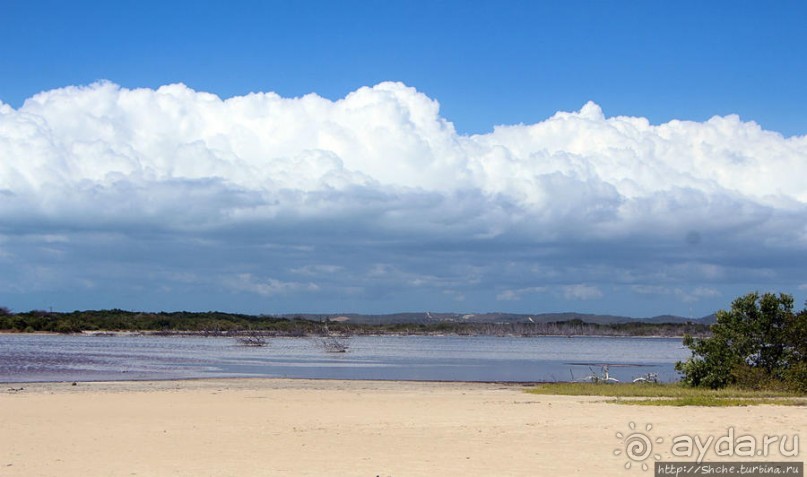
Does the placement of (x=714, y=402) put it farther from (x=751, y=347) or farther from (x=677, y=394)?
(x=751, y=347)

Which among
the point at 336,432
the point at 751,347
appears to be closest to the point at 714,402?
the point at 751,347

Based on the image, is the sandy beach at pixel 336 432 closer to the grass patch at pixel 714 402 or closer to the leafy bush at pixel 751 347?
the grass patch at pixel 714 402

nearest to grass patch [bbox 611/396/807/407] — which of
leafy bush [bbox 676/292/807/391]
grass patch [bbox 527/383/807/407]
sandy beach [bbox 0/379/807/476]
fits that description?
grass patch [bbox 527/383/807/407]

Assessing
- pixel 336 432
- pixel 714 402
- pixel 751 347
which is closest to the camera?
pixel 336 432

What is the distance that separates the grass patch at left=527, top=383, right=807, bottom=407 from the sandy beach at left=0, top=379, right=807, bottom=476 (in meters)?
1.49

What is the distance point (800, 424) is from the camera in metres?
19.7

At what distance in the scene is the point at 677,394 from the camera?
97.3 feet

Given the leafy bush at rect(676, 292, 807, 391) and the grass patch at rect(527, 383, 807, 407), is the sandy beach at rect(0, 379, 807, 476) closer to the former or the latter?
the grass patch at rect(527, 383, 807, 407)

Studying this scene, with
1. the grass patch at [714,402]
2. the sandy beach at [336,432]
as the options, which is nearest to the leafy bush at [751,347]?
the grass patch at [714,402]

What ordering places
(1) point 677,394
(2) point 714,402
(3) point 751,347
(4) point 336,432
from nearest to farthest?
(4) point 336,432 < (2) point 714,402 < (1) point 677,394 < (3) point 751,347

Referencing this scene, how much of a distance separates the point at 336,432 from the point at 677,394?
15495 mm

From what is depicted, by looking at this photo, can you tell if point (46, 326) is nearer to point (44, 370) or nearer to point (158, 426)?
point (44, 370)

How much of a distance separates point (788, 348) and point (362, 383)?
1922 cm

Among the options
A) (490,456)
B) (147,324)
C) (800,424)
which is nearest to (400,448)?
(490,456)
